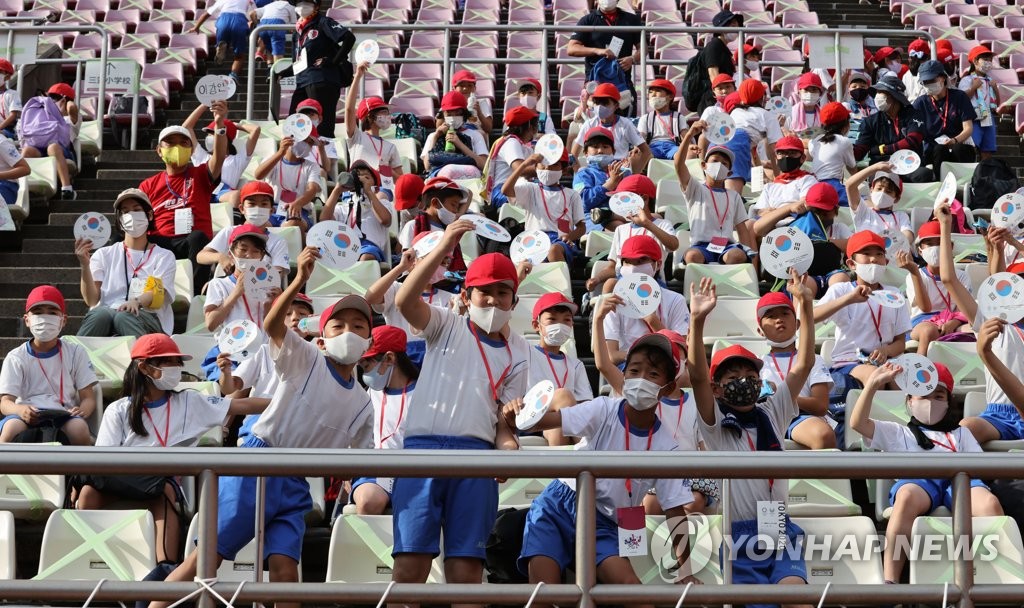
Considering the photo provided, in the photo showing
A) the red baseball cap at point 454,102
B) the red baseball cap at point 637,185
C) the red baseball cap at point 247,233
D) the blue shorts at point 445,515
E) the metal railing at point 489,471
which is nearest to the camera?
the metal railing at point 489,471

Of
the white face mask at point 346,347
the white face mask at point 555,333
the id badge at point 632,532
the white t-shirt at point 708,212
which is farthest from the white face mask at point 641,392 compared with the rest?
the white t-shirt at point 708,212

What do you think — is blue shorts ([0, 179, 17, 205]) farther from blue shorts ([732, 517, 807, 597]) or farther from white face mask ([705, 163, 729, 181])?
blue shorts ([732, 517, 807, 597])

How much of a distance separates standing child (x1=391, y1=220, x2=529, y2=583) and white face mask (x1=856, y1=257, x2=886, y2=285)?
381 centimetres

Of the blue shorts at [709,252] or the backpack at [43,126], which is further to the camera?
the backpack at [43,126]

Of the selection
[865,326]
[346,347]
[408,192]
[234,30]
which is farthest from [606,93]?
[346,347]

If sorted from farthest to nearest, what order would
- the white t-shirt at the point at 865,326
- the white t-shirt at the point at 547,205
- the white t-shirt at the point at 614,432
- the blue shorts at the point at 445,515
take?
the white t-shirt at the point at 547,205 → the white t-shirt at the point at 865,326 → the white t-shirt at the point at 614,432 → the blue shorts at the point at 445,515

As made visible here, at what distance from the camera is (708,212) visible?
10680mm

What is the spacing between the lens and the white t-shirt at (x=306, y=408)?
6.37 meters

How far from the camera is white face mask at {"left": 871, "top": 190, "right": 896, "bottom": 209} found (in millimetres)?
11141

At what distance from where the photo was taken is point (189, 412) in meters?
7.39

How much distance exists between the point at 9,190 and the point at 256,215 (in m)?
2.35

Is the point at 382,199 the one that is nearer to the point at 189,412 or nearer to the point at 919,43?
the point at 189,412

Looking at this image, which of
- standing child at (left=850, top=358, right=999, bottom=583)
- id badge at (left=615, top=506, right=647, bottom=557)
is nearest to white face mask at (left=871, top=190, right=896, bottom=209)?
standing child at (left=850, top=358, right=999, bottom=583)

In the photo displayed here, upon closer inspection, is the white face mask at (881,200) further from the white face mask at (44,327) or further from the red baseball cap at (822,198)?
the white face mask at (44,327)
